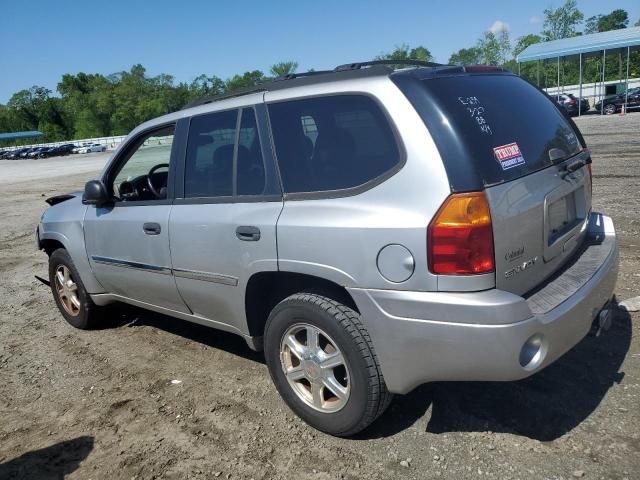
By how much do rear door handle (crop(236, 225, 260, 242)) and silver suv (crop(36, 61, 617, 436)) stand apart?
0.03 ft

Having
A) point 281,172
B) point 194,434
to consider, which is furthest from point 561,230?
point 194,434

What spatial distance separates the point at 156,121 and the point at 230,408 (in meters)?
2.14

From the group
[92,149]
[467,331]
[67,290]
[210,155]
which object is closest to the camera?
[467,331]

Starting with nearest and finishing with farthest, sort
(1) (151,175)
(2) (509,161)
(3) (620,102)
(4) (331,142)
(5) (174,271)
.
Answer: (2) (509,161) < (4) (331,142) < (5) (174,271) < (1) (151,175) < (3) (620,102)

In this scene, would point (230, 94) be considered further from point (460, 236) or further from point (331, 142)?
point (460, 236)

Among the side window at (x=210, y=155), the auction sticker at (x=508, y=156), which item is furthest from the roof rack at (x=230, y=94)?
the auction sticker at (x=508, y=156)

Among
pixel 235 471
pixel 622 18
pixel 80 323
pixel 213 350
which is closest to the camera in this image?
pixel 235 471

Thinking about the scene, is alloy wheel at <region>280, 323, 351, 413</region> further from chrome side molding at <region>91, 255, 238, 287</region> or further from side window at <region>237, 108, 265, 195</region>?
side window at <region>237, 108, 265, 195</region>

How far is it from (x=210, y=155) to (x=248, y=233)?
743 mm

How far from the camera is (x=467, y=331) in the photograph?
2.38 m

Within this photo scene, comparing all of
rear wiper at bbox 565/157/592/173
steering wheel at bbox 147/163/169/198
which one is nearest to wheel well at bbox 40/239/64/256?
steering wheel at bbox 147/163/169/198

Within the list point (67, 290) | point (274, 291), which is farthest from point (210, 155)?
point (67, 290)

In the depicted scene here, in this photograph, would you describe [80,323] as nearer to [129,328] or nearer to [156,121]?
[129,328]

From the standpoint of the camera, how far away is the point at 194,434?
3.18 m
